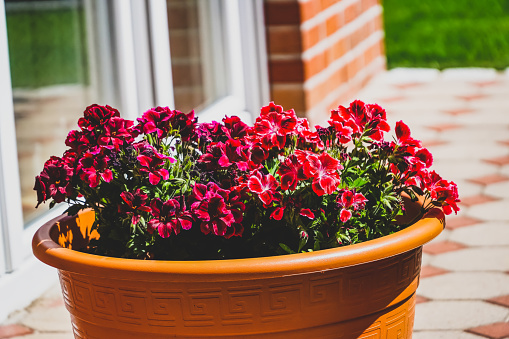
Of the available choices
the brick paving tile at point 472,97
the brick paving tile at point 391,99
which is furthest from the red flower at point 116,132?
the brick paving tile at point 472,97

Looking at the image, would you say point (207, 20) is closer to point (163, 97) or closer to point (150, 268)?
point (163, 97)

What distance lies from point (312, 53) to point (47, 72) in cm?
220

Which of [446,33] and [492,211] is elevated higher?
[446,33]

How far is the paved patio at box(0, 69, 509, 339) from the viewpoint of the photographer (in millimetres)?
2107

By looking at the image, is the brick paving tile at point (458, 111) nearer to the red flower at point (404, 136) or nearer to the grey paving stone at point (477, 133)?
the grey paving stone at point (477, 133)

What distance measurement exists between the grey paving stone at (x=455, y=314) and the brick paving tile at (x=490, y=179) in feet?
4.31

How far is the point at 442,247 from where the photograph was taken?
8.83 feet

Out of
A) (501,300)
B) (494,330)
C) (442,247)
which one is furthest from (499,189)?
(494,330)

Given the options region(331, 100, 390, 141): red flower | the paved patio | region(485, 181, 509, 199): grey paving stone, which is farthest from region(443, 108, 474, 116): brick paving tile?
region(331, 100, 390, 141): red flower

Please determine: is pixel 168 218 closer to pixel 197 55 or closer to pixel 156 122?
pixel 156 122

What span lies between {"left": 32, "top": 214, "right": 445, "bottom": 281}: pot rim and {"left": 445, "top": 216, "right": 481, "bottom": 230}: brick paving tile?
1.63 meters

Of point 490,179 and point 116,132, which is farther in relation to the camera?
point 490,179

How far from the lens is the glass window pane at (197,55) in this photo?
3.47 metres

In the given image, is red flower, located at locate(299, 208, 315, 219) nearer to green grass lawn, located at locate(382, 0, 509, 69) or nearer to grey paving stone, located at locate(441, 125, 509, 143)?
grey paving stone, located at locate(441, 125, 509, 143)
